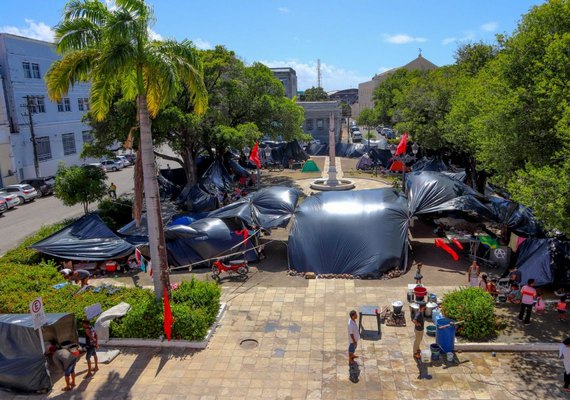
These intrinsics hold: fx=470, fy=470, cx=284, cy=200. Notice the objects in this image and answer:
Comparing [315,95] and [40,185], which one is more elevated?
[315,95]

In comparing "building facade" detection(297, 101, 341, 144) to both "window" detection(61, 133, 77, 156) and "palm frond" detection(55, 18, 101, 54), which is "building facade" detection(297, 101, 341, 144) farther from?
"palm frond" detection(55, 18, 101, 54)

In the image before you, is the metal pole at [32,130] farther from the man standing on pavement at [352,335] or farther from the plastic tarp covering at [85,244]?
the man standing on pavement at [352,335]

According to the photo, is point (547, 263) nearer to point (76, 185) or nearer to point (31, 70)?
point (76, 185)

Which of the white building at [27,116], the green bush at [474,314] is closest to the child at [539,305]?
the green bush at [474,314]

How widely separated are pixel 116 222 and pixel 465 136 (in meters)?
17.3

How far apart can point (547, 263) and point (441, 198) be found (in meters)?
5.27

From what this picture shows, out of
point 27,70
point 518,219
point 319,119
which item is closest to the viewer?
point 518,219

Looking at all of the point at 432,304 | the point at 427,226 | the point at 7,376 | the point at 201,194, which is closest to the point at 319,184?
the point at 201,194

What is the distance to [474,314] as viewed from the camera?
1162 centimetres

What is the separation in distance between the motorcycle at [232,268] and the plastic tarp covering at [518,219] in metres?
9.93

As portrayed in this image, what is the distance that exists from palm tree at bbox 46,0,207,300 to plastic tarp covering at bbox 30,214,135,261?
5725 mm

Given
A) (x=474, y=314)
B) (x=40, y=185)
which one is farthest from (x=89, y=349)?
(x=40, y=185)

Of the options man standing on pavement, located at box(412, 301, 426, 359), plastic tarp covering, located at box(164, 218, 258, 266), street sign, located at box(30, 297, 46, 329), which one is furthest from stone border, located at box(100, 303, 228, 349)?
plastic tarp covering, located at box(164, 218, 258, 266)

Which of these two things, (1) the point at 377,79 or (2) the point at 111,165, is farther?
(1) the point at 377,79
